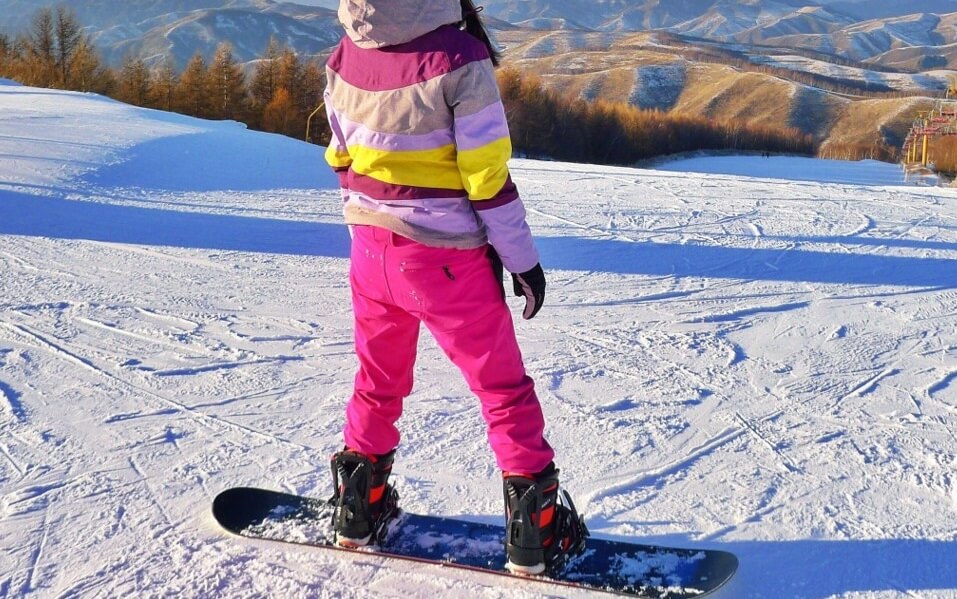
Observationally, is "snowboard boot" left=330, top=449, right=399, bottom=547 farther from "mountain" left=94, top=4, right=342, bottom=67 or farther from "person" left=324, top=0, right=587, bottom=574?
"mountain" left=94, top=4, right=342, bottom=67

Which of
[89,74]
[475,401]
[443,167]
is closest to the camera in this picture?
[443,167]

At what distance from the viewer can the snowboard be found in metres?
1.92

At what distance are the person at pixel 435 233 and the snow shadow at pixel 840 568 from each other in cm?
43

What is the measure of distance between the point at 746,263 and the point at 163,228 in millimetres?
4224

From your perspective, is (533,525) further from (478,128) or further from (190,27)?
(190,27)

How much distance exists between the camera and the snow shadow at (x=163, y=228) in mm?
5688

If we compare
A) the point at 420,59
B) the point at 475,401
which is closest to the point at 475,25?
the point at 420,59

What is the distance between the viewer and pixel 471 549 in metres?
2.06

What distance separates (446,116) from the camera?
1779 millimetres

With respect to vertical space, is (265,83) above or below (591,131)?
above

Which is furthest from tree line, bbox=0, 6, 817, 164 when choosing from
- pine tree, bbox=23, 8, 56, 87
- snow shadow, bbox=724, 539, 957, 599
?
snow shadow, bbox=724, 539, 957, 599

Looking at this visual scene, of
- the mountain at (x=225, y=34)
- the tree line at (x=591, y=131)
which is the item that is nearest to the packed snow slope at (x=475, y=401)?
the tree line at (x=591, y=131)

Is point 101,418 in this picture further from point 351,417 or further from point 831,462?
point 831,462

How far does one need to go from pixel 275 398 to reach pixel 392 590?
51.1 inches
